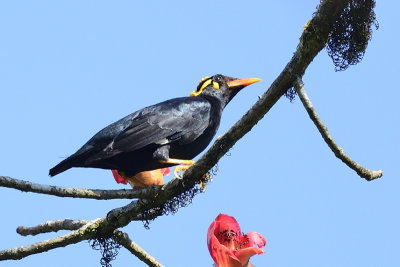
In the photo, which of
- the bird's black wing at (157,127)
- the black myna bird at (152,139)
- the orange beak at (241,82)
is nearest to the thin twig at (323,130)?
the black myna bird at (152,139)

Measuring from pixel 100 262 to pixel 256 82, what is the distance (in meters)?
2.67

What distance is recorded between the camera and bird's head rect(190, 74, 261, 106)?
7605 millimetres

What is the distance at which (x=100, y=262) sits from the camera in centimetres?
619

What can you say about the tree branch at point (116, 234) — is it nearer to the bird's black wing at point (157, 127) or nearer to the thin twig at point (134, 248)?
the thin twig at point (134, 248)

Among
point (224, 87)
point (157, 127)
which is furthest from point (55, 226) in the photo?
point (224, 87)

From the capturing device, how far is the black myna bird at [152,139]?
21.0 feet

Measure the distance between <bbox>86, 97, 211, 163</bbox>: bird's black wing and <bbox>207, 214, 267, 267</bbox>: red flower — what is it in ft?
6.84

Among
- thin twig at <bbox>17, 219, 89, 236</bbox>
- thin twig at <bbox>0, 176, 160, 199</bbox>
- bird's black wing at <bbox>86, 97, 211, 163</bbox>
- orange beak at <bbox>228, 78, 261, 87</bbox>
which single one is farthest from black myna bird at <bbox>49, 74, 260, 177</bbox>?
thin twig at <bbox>0, 176, 160, 199</bbox>

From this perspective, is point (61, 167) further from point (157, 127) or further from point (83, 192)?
point (157, 127)

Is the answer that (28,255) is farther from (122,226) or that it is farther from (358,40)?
(358,40)

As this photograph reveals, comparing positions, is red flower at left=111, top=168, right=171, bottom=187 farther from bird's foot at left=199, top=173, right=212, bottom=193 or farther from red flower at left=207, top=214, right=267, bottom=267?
red flower at left=207, top=214, right=267, bottom=267

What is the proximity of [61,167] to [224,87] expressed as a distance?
2.27 metres

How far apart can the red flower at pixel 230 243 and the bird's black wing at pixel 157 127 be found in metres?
2.08

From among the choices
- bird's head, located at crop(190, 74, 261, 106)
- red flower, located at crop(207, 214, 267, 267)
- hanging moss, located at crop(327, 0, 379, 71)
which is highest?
bird's head, located at crop(190, 74, 261, 106)
